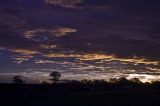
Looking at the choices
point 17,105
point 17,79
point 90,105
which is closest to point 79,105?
point 90,105

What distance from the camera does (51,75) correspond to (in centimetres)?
16600

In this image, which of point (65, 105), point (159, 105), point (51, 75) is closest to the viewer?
point (159, 105)

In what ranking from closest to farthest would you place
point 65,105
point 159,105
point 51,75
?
point 159,105, point 65,105, point 51,75

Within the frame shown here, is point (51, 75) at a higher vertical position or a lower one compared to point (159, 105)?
higher

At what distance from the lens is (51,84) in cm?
16712

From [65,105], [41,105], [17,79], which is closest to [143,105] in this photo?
[65,105]

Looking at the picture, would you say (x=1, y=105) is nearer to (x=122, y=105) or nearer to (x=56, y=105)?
(x=56, y=105)

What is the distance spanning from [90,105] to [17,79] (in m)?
120

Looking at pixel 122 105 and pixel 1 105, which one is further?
pixel 1 105

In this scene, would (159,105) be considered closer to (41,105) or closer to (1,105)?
(41,105)

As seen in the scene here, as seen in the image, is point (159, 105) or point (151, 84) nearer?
point (159, 105)

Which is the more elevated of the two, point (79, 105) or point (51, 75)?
point (51, 75)

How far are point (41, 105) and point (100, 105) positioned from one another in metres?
9.69

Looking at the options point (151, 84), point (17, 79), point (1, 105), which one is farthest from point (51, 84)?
point (1, 105)
